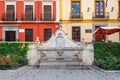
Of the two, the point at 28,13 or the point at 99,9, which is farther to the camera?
the point at 99,9

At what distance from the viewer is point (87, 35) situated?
4244 cm

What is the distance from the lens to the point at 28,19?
138 ft

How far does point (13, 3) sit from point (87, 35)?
1016 centimetres

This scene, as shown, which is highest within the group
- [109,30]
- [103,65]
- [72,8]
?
[72,8]

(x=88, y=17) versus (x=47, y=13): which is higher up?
(x=47, y=13)

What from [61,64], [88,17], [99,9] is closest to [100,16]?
[99,9]

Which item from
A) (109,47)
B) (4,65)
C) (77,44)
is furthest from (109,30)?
(4,65)

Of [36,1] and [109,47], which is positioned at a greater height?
[36,1]

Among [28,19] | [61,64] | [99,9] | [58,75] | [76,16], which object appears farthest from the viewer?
[99,9]

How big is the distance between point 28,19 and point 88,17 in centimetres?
753

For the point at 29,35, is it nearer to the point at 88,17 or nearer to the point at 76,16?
the point at 76,16

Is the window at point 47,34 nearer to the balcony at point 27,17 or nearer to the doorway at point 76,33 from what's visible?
the balcony at point 27,17

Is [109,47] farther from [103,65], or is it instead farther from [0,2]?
[0,2]

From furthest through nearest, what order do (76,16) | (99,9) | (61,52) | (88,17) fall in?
1. (99,9)
2. (76,16)
3. (88,17)
4. (61,52)
